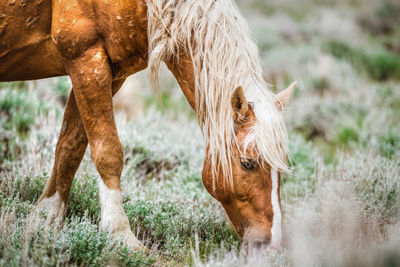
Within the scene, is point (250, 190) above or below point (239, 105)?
below

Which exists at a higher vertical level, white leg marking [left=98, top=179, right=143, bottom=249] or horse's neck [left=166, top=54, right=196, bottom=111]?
horse's neck [left=166, top=54, right=196, bottom=111]

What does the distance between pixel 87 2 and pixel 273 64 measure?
853cm

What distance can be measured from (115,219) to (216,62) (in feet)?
3.72

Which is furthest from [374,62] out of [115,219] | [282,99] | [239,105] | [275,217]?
[115,219]

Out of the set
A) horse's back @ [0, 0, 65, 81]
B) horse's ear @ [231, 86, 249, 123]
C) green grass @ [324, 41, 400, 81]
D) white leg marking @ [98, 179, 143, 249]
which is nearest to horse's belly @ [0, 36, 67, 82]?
horse's back @ [0, 0, 65, 81]

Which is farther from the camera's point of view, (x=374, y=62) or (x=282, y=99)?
(x=374, y=62)

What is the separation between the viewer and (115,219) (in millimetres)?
2502

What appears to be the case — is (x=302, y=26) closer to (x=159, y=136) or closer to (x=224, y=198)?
(x=159, y=136)

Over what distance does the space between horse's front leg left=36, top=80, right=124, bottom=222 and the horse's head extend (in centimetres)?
109

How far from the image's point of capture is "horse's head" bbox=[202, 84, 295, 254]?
222 centimetres

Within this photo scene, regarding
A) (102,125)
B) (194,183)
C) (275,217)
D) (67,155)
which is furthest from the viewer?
(194,183)

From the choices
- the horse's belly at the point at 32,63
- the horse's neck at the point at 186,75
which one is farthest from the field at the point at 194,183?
the horse's belly at the point at 32,63

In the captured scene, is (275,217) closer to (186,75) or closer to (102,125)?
(186,75)

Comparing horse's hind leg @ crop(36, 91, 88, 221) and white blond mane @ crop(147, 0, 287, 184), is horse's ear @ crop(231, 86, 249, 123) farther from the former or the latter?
horse's hind leg @ crop(36, 91, 88, 221)
